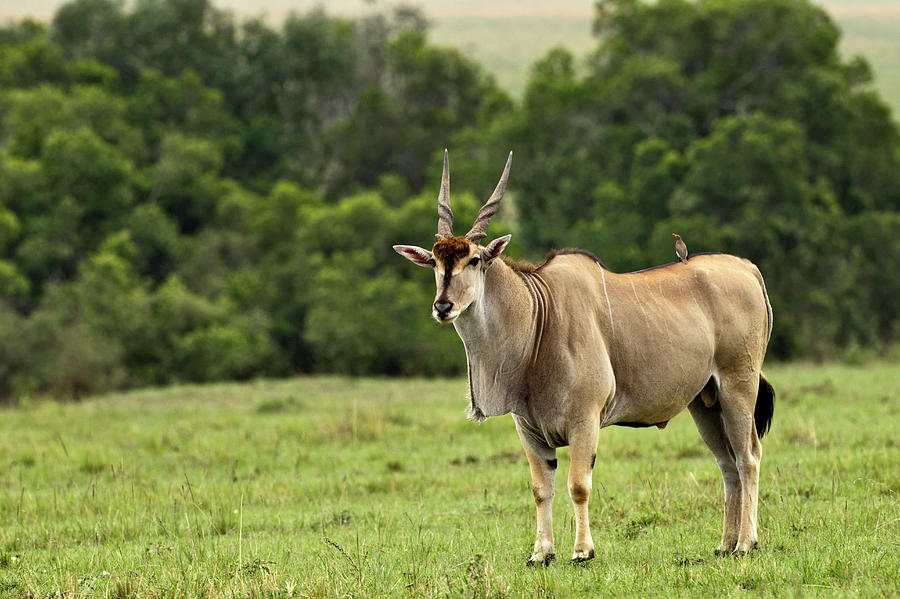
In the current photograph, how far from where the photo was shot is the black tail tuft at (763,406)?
881 cm

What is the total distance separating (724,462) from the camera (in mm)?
8609

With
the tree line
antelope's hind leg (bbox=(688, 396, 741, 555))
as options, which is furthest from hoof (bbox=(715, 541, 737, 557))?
the tree line

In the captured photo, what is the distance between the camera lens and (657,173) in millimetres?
35531

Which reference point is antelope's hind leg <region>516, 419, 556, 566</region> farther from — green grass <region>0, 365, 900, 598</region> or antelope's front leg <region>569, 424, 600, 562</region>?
antelope's front leg <region>569, 424, 600, 562</region>

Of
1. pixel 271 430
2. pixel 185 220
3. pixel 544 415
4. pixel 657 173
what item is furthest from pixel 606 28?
pixel 544 415

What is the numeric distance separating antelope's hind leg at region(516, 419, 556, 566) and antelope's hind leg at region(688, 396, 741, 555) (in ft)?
4.17

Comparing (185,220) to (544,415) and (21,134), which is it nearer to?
(21,134)

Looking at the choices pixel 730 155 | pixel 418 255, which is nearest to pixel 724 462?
pixel 418 255

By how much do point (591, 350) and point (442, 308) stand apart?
4.19 feet

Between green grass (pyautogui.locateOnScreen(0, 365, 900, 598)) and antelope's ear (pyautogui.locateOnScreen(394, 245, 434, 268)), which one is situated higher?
antelope's ear (pyautogui.locateOnScreen(394, 245, 434, 268))

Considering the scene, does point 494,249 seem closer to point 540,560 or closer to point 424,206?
point 540,560

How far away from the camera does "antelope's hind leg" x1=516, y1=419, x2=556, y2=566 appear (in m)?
8.00

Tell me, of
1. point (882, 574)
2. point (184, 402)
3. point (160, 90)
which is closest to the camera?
point (882, 574)

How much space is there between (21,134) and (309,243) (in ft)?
34.9
